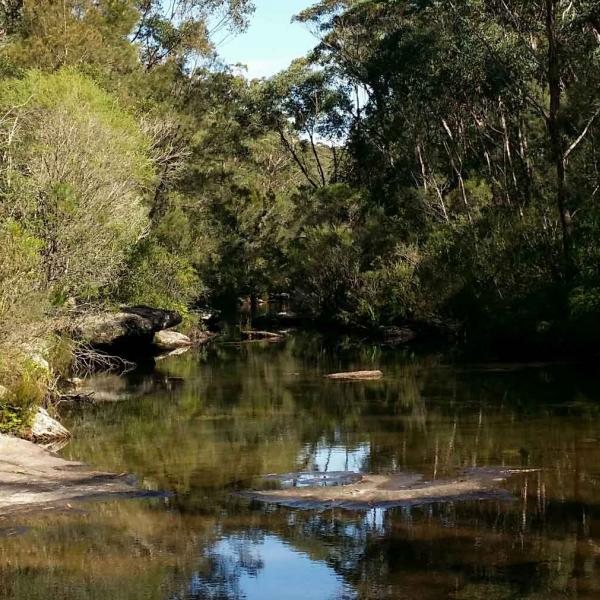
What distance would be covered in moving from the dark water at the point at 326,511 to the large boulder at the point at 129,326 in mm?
8338

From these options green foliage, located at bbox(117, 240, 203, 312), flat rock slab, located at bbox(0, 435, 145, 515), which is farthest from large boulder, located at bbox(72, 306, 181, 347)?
flat rock slab, located at bbox(0, 435, 145, 515)

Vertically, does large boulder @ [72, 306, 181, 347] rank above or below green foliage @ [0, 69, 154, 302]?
below

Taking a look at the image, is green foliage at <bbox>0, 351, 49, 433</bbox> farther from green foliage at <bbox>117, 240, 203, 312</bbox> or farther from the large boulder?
green foliage at <bbox>117, 240, 203, 312</bbox>

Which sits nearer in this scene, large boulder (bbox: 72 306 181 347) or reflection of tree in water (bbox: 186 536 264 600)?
reflection of tree in water (bbox: 186 536 264 600)

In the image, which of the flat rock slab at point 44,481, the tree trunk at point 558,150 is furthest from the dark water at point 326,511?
the tree trunk at point 558,150

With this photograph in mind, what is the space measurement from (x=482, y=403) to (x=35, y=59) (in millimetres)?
23831

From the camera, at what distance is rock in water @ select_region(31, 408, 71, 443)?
1805 centimetres

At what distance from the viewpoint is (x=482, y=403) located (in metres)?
21.9

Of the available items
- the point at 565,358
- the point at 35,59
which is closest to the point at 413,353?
the point at 565,358

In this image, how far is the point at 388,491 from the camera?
43.5 feet

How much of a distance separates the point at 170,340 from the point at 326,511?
2986 centimetres

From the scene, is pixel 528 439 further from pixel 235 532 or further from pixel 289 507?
pixel 235 532

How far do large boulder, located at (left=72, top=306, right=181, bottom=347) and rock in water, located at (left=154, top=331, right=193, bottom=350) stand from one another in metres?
2.53

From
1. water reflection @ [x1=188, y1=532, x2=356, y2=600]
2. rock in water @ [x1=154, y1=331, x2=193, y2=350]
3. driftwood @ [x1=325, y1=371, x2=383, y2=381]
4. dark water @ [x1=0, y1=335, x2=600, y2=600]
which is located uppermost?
rock in water @ [x1=154, y1=331, x2=193, y2=350]
